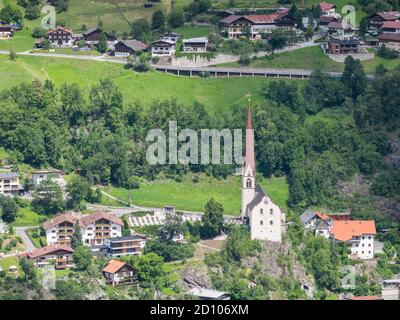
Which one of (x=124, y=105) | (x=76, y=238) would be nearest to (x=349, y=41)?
(x=124, y=105)

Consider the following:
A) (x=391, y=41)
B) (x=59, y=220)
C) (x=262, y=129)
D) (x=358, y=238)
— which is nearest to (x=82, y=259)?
(x=59, y=220)

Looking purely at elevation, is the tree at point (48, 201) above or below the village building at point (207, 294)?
above

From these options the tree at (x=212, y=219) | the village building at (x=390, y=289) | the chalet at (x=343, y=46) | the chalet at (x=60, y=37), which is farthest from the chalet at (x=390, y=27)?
the village building at (x=390, y=289)

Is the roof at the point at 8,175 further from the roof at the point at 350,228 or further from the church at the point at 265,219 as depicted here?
the roof at the point at 350,228

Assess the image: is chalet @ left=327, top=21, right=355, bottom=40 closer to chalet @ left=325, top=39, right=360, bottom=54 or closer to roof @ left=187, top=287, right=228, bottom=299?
chalet @ left=325, top=39, right=360, bottom=54

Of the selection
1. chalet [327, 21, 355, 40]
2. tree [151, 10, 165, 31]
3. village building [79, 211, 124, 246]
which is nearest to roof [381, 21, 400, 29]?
chalet [327, 21, 355, 40]

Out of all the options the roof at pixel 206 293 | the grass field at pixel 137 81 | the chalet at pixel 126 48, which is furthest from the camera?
the chalet at pixel 126 48

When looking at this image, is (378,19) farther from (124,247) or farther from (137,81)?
(124,247)

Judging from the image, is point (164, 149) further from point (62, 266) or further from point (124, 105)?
point (62, 266)
